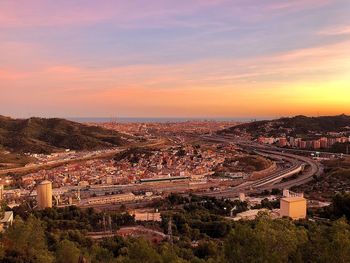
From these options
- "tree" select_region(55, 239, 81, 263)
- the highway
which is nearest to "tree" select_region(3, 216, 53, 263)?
"tree" select_region(55, 239, 81, 263)

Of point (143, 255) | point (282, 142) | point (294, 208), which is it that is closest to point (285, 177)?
point (294, 208)

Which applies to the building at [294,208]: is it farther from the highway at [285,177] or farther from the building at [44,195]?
the building at [44,195]

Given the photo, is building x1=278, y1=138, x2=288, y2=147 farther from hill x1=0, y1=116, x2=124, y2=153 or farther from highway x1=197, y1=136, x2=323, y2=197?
hill x1=0, y1=116, x2=124, y2=153

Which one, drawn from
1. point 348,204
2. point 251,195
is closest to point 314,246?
point 348,204

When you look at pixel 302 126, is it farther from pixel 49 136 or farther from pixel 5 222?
pixel 5 222

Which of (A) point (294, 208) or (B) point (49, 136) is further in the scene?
(B) point (49, 136)

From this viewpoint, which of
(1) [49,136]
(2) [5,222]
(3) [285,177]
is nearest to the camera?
(2) [5,222]
